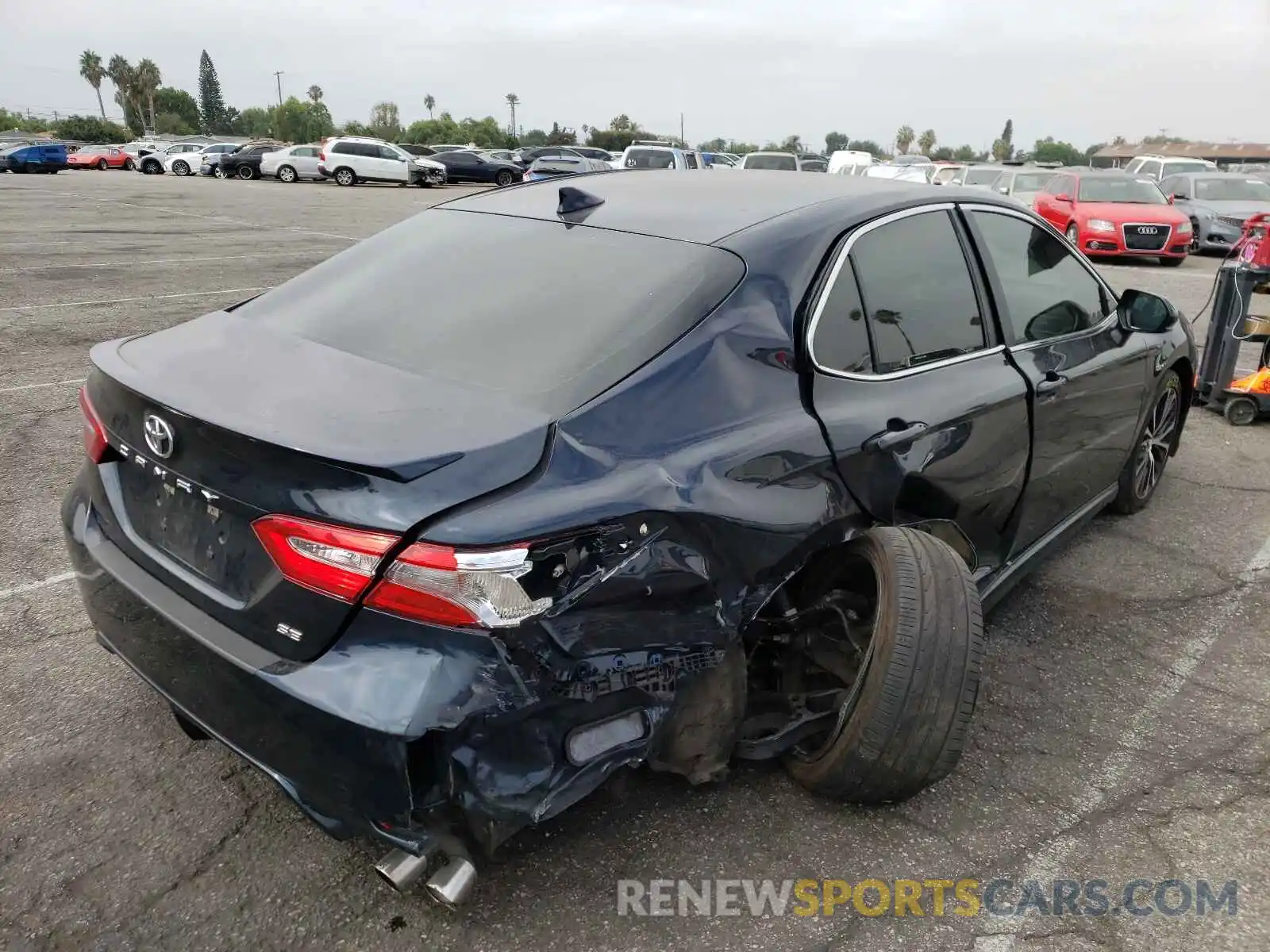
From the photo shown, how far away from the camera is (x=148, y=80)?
366ft

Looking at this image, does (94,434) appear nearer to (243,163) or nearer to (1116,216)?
(1116,216)

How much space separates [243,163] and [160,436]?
4152cm

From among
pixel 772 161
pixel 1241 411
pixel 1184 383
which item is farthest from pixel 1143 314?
pixel 772 161

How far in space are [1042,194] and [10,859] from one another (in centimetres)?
1876

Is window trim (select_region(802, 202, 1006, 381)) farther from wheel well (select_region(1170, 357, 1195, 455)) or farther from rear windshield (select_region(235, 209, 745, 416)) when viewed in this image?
wheel well (select_region(1170, 357, 1195, 455))

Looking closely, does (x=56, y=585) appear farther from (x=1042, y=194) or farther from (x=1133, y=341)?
(x=1042, y=194)

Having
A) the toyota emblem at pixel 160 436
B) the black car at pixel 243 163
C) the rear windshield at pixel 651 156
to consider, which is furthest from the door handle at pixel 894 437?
the black car at pixel 243 163

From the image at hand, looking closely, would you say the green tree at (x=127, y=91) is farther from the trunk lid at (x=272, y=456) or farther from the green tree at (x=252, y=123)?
the trunk lid at (x=272, y=456)

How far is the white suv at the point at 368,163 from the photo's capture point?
33594 millimetres

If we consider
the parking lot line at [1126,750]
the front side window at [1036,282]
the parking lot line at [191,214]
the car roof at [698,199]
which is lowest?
the parking lot line at [1126,750]

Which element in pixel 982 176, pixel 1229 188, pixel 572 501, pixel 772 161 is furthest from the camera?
pixel 772 161

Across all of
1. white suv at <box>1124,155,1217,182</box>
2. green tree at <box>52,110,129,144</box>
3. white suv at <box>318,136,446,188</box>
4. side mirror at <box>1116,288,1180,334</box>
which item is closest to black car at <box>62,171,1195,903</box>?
side mirror at <box>1116,288,1180,334</box>

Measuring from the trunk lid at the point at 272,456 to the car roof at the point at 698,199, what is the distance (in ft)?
3.03

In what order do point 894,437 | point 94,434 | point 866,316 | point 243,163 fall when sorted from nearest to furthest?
point 94,434 → point 894,437 → point 866,316 → point 243,163
